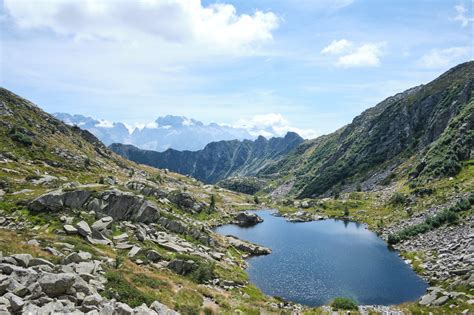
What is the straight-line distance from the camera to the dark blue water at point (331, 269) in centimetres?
6731

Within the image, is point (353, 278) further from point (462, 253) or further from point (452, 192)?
point (452, 192)

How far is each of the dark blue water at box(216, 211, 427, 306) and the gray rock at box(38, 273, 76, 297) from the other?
146 ft

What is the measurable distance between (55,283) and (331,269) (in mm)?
66627

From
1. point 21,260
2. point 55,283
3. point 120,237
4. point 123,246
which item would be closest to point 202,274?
point 123,246

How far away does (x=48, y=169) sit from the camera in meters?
123

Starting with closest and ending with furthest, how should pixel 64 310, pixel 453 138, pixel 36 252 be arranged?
pixel 64 310 → pixel 36 252 → pixel 453 138

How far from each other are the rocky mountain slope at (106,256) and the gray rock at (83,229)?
192 mm

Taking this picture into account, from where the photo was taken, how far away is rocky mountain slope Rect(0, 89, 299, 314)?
100 feet

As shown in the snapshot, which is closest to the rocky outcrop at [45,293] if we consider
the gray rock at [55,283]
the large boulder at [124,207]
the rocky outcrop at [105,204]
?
the gray rock at [55,283]

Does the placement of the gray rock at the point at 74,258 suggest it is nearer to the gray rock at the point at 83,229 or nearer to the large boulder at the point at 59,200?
the gray rock at the point at 83,229

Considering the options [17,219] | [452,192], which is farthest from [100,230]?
[452,192]

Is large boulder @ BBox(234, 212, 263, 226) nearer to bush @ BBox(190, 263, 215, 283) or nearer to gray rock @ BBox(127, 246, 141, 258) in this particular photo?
bush @ BBox(190, 263, 215, 283)

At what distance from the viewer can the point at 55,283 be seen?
3027cm

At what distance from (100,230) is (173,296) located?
25.7 m
